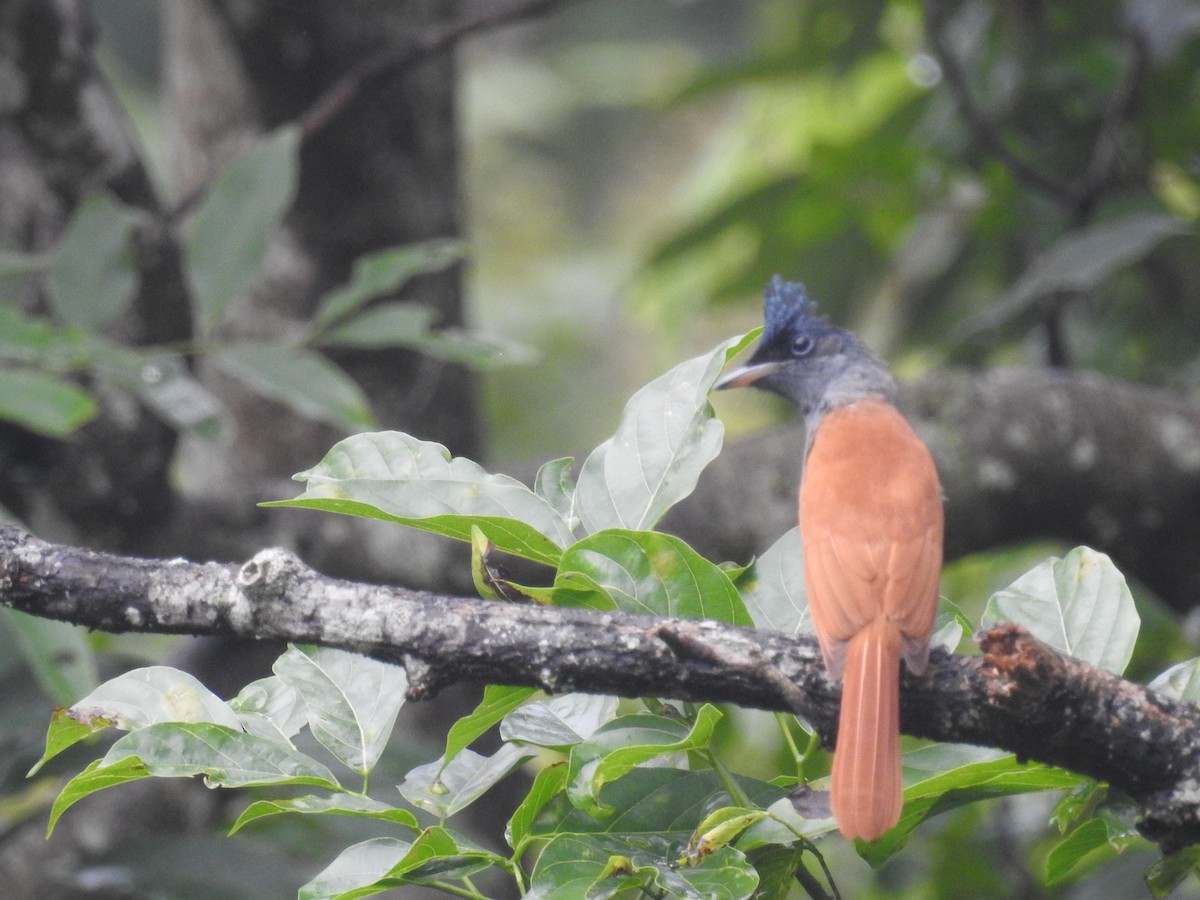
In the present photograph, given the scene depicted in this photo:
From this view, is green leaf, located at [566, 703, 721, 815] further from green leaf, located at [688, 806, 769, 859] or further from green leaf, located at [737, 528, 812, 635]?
green leaf, located at [737, 528, 812, 635]

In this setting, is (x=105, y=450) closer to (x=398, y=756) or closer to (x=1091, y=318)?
(x=398, y=756)

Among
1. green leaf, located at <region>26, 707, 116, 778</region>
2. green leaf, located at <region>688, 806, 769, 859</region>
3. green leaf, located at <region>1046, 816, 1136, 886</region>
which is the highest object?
green leaf, located at <region>26, 707, 116, 778</region>

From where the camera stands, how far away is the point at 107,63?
15008 millimetres

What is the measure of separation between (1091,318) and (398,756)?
162 inches

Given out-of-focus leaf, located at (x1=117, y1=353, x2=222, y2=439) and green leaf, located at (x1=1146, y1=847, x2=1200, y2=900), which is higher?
out-of-focus leaf, located at (x1=117, y1=353, x2=222, y2=439)

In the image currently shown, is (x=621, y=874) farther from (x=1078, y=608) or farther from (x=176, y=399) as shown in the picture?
(x=176, y=399)

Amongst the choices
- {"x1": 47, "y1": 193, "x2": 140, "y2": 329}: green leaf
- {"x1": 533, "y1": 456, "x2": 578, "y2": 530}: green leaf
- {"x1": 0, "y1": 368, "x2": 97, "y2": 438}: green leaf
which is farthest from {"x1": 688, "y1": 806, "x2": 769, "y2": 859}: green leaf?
{"x1": 47, "y1": 193, "x2": 140, "y2": 329}: green leaf

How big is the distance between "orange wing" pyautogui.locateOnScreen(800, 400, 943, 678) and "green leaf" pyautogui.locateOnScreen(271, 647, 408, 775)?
62 centimetres

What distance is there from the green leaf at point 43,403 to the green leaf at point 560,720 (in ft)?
5.09

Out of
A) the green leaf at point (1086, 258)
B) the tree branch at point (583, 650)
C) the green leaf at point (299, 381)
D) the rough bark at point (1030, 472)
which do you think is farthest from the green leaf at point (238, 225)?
the green leaf at point (1086, 258)

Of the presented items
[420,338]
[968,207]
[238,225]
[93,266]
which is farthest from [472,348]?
[968,207]

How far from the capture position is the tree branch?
1.59 metres

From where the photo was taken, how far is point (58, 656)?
255 centimetres

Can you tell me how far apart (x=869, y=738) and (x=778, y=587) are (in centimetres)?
31
